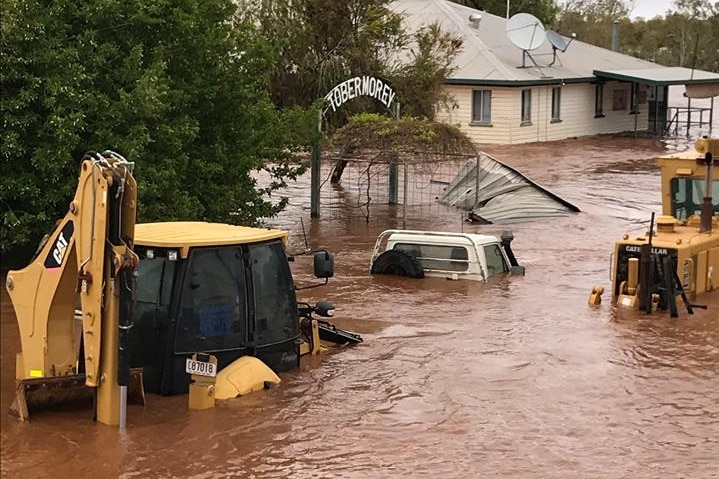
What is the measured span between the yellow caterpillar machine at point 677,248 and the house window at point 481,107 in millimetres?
25900

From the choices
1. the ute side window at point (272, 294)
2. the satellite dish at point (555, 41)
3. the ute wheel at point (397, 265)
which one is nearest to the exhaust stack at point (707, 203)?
the ute wheel at point (397, 265)

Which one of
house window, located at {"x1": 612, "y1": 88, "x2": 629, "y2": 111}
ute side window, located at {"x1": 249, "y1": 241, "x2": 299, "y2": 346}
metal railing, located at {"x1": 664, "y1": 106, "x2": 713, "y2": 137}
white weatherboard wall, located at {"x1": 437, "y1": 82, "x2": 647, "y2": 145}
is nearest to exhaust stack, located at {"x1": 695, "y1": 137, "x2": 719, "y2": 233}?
ute side window, located at {"x1": 249, "y1": 241, "x2": 299, "y2": 346}

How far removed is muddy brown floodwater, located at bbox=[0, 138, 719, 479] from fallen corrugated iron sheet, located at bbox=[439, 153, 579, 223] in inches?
335

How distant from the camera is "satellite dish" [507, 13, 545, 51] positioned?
162 feet

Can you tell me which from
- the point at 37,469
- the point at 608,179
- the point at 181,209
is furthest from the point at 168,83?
the point at 608,179

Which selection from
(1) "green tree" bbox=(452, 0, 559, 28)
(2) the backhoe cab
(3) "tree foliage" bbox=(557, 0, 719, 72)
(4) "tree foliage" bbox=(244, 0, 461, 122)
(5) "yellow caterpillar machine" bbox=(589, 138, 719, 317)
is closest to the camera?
(2) the backhoe cab

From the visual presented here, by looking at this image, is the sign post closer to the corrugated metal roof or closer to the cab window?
the cab window

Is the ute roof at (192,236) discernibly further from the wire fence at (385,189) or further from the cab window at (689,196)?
A: the wire fence at (385,189)

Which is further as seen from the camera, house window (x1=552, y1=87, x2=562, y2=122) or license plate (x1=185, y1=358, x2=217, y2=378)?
house window (x1=552, y1=87, x2=562, y2=122)

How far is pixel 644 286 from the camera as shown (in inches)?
776

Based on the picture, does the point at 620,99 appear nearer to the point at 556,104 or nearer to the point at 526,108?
the point at 556,104

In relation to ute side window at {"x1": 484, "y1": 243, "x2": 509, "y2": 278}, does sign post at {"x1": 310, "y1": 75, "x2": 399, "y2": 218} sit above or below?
above

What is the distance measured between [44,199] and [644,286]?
10089mm

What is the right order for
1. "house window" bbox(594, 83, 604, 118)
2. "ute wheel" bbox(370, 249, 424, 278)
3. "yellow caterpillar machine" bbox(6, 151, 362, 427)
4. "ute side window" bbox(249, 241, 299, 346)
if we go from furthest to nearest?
"house window" bbox(594, 83, 604, 118)
"ute wheel" bbox(370, 249, 424, 278)
"ute side window" bbox(249, 241, 299, 346)
"yellow caterpillar machine" bbox(6, 151, 362, 427)
